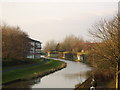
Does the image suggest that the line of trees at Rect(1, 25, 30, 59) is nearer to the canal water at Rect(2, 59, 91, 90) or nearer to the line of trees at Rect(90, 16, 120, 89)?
the canal water at Rect(2, 59, 91, 90)

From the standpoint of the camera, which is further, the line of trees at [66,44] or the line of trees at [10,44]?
the line of trees at [66,44]

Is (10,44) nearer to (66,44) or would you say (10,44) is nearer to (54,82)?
(54,82)

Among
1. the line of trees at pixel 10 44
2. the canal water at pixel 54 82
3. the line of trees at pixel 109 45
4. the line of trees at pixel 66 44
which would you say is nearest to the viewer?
the line of trees at pixel 109 45

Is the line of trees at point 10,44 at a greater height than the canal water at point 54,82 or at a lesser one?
greater

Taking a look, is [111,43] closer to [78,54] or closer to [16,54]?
[16,54]

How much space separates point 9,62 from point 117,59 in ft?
78.7

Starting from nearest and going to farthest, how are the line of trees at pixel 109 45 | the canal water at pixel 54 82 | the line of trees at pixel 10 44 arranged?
1. the line of trees at pixel 109 45
2. the canal water at pixel 54 82
3. the line of trees at pixel 10 44

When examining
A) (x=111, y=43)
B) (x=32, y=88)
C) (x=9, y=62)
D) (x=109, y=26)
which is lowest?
(x=32, y=88)

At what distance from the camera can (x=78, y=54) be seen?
6625 cm

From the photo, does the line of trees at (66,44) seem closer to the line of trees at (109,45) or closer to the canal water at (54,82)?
the canal water at (54,82)

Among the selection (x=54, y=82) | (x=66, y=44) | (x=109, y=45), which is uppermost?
(x=66, y=44)

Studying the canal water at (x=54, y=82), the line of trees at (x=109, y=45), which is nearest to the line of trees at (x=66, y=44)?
the canal water at (x=54, y=82)

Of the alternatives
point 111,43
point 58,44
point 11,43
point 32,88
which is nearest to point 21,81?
point 32,88

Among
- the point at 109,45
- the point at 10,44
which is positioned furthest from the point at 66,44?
the point at 109,45
